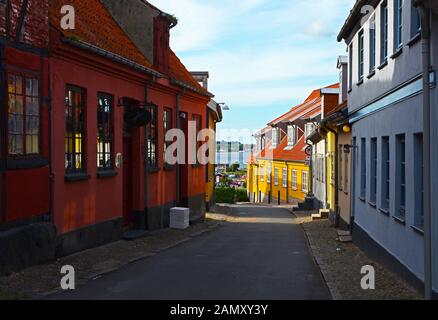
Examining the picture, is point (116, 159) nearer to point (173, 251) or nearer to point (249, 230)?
point (173, 251)

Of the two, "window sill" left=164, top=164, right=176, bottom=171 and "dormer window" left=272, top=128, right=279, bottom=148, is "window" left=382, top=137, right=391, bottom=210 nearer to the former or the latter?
"window sill" left=164, top=164, right=176, bottom=171

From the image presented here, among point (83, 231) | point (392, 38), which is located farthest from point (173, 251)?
point (392, 38)

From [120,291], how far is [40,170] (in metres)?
3.04

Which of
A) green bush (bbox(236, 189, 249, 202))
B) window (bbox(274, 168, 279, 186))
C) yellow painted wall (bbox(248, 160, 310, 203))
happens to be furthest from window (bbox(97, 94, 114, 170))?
green bush (bbox(236, 189, 249, 202))

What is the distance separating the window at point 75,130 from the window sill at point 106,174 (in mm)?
736

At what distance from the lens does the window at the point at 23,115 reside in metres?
9.78

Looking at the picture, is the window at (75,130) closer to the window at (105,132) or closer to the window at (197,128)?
the window at (105,132)

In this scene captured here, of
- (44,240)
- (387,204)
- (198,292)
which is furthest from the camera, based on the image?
(387,204)

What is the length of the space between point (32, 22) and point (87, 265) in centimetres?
427

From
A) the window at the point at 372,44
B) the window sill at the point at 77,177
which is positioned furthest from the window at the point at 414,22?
the window sill at the point at 77,177

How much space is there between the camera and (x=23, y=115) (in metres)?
10.1

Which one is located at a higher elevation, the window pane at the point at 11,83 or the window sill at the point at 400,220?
the window pane at the point at 11,83

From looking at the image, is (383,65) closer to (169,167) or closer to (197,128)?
(169,167)

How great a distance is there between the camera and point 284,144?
48.4 m
